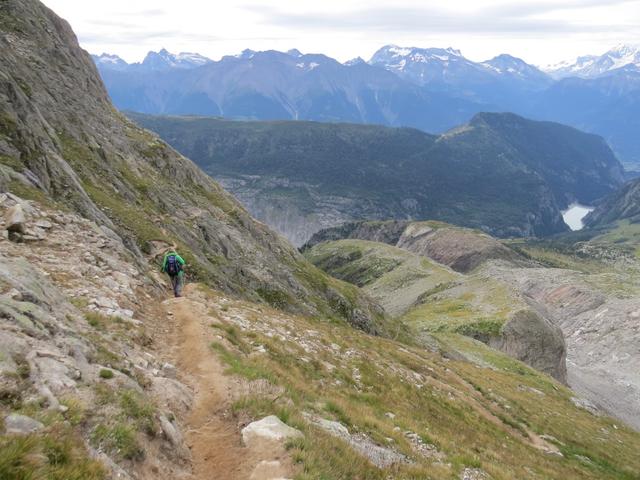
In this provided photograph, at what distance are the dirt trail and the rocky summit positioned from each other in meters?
0.06

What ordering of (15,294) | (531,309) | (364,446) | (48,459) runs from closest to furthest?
(48,459) < (15,294) < (364,446) < (531,309)

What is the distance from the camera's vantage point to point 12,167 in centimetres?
2973

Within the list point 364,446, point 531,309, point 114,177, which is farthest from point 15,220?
point 531,309

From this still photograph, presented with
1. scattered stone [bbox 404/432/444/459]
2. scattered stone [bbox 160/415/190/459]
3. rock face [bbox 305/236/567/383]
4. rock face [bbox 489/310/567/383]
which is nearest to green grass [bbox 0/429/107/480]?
scattered stone [bbox 160/415/190/459]

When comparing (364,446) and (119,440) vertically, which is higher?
(119,440)

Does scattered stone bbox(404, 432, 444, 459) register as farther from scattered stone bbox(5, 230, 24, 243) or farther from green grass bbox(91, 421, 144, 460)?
scattered stone bbox(5, 230, 24, 243)

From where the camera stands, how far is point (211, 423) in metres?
14.2

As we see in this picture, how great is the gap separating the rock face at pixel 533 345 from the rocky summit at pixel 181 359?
64.9ft

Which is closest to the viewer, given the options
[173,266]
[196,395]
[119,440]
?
[119,440]

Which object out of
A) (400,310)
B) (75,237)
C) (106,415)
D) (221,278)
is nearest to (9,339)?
(106,415)

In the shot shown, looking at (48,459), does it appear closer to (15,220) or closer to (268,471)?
(268,471)

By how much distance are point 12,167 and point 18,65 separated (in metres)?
29.6

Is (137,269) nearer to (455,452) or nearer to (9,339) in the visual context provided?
(9,339)

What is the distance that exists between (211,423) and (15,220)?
1444cm
